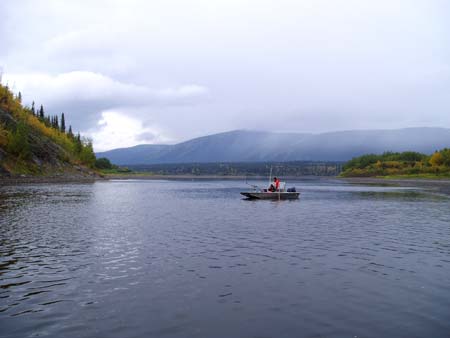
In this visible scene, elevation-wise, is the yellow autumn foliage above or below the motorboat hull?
above

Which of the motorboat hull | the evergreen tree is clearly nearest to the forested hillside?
the evergreen tree

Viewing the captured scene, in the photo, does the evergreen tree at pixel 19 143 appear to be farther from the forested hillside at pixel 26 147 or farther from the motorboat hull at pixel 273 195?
the motorboat hull at pixel 273 195

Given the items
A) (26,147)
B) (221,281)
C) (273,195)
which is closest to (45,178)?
(26,147)

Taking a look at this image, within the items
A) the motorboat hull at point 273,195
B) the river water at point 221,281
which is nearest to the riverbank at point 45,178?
the motorboat hull at point 273,195

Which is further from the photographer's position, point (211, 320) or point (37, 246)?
point (37, 246)

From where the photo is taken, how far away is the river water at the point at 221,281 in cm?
1516

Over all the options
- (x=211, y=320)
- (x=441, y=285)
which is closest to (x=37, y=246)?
(x=211, y=320)

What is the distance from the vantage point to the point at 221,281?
21.0 metres

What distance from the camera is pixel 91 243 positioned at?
30.7 meters

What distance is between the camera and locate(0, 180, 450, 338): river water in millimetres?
15156

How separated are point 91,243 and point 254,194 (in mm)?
52570

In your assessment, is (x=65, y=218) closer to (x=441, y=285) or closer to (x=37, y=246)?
(x=37, y=246)

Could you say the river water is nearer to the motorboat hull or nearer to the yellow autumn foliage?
the motorboat hull

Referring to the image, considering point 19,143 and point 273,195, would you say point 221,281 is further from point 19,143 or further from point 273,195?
point 19,143
